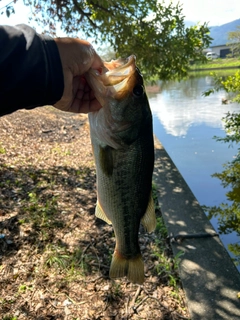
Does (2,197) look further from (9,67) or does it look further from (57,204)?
(9,67)

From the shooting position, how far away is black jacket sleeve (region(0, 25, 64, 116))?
1544mm

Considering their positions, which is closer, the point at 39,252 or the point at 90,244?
the point at 39,252

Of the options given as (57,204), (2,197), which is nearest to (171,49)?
(57,204)

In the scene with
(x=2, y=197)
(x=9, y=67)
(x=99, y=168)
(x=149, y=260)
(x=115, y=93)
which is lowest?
(x=149, y=260)

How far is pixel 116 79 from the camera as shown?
5.90 ft

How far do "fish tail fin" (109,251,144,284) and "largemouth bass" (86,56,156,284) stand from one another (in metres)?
0.21

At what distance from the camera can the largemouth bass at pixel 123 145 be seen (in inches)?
72.1

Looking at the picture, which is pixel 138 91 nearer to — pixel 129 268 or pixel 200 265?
pixel 129 268

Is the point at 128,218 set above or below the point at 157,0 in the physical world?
below

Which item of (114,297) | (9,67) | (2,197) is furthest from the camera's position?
(2,197)

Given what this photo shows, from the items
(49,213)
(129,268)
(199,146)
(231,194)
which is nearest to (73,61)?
(129,268)

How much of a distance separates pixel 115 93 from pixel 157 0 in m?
5.68

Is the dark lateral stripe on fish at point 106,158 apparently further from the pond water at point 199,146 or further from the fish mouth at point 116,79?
the pond water at point 199,146

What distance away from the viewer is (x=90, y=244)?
4.01m
